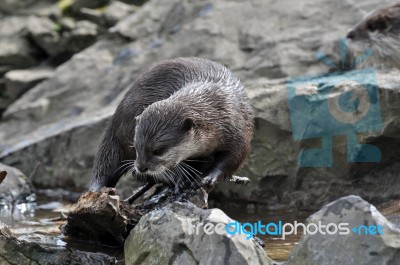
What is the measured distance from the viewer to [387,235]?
2764mm

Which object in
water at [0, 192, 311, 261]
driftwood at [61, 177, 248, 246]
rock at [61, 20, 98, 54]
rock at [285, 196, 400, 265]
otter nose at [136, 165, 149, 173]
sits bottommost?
rock at [61, 20, 98, 54]

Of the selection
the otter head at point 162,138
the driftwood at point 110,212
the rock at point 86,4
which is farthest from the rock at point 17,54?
the otter head at point 162,138

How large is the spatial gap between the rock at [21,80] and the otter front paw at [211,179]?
17.8 feet

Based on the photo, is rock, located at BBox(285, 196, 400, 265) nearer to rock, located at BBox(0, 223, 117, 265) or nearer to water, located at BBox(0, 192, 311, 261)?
water, located at BBox(0, 192, 311, 261)

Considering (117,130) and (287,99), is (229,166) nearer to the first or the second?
(117,130)

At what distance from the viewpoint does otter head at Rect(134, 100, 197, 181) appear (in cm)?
381

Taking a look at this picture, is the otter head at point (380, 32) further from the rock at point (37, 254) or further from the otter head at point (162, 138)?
the rock at point (37, 254)

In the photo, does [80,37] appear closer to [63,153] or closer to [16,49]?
[16,49]

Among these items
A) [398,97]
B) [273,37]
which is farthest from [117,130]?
A: [273,37]

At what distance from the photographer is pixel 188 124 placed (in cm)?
393

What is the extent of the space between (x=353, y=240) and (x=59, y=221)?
2.92 m

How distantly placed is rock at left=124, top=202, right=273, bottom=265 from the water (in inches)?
18.1

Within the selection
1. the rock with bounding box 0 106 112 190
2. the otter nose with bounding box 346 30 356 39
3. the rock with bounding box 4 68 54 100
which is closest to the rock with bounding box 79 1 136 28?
the rock with bounding box 4 68 54 100

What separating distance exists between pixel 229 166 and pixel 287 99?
173 centimetres
